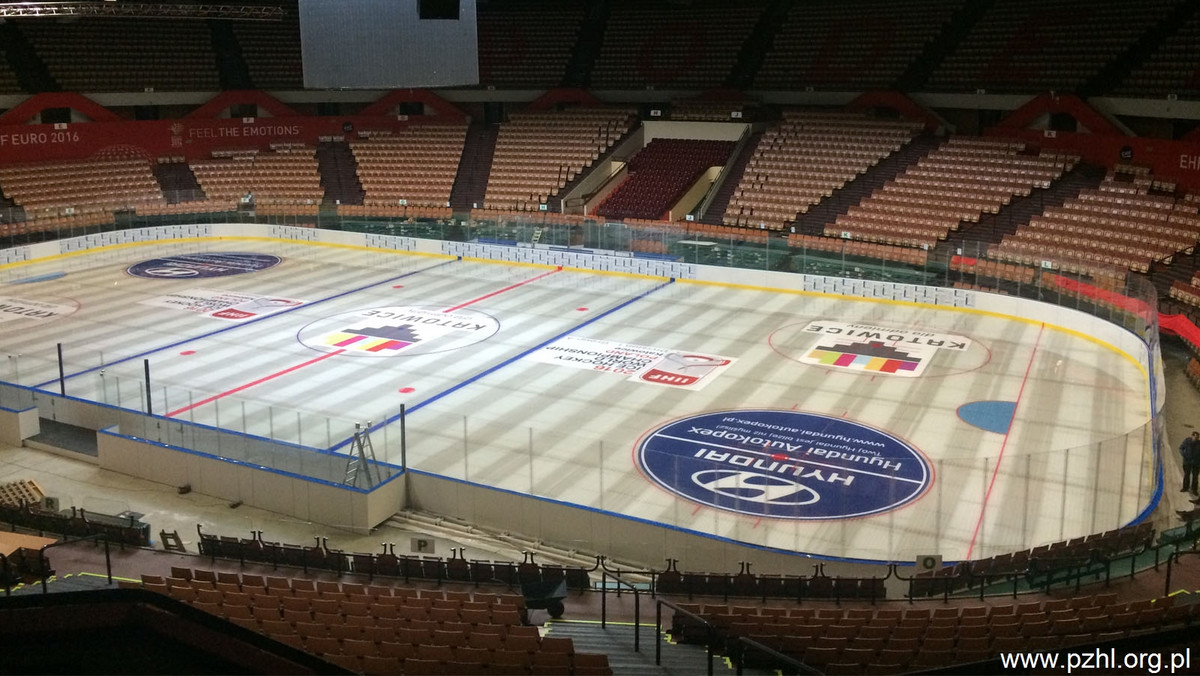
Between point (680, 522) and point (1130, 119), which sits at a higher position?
point (1130, 119)

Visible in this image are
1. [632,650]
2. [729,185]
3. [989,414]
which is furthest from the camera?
[729,185]

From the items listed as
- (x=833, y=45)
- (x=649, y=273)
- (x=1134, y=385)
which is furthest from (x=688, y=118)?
(x=1134, y=385)

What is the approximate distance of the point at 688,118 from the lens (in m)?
43.2

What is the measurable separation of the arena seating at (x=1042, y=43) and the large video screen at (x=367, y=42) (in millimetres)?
28295

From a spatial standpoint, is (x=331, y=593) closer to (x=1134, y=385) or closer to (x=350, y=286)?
(x=1134, y=385)

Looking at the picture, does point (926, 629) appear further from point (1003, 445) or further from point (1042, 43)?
point (1042, 43)

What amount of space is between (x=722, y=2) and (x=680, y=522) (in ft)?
130

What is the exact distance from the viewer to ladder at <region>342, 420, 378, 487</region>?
16.2 m

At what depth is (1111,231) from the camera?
2881 cm

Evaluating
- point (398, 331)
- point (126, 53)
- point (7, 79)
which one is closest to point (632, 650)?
point (398, 331)

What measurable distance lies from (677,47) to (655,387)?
97.5 ft

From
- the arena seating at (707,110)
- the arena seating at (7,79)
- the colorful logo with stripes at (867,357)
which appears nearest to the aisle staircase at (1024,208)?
the colorful logo with stripes at (867,357)

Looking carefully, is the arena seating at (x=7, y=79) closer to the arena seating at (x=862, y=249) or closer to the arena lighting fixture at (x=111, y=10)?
the arena lighting fixture at (x=111, y=10)

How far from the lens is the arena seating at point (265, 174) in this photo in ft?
141
